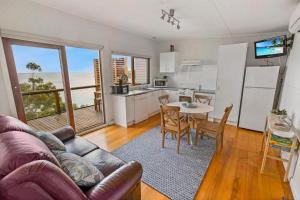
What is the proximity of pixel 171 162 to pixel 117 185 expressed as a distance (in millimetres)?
1445

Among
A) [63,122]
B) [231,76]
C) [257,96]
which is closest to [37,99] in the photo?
[63,122]

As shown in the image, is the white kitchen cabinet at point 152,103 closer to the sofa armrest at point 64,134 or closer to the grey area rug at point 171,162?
the grey area rug at point 171,162

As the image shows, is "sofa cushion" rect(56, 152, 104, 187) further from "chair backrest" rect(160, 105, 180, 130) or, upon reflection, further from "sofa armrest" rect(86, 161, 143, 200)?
"chair backrest" rect(160, 105, 180, 130)

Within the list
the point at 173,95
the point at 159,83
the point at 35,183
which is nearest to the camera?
the point at 35,183

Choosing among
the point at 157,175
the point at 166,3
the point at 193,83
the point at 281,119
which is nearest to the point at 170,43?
the point at 193,83

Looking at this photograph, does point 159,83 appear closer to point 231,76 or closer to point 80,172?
point 231,76

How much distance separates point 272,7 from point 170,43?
3217mm

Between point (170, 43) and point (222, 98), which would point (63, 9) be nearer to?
point (170, 43)

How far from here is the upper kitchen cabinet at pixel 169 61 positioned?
4.92 meters

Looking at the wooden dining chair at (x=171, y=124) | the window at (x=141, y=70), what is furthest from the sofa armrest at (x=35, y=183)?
the window at (x=141, y=70)

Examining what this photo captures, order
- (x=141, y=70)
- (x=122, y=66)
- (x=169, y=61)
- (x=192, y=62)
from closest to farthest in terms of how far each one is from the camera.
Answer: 1. (x=122, y=66)
2. (x=192, y=62)
3. (x=169, y=61)
4. (x=141, y=70)

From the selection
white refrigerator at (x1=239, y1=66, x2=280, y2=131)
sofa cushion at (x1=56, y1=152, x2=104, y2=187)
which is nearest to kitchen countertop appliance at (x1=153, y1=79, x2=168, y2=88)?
white refrigerator at (x1=239, y1=66, x2=280, y2=131)

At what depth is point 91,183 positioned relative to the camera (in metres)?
1.14

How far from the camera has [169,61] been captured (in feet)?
16.5
